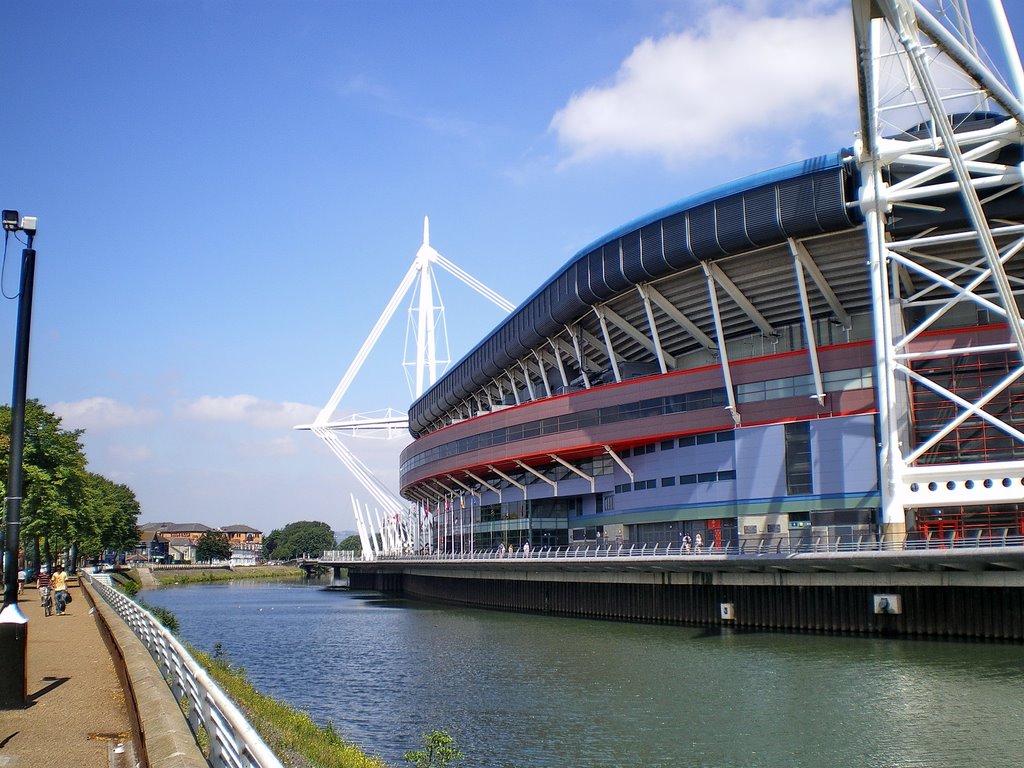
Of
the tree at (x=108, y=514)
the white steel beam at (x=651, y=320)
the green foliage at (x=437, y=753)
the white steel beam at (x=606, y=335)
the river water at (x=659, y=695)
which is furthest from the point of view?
the tree at (x=108, y=514)

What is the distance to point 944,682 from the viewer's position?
2862cm

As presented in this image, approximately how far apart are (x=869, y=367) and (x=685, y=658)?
21.6 meters

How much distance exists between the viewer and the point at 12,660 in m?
15.3

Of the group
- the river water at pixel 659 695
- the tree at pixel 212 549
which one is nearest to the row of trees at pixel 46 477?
the river water at pixel 659 695

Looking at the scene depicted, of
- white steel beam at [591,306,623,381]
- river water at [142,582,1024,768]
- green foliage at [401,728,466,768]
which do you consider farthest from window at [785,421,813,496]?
green foliage at [401,728,466,768]

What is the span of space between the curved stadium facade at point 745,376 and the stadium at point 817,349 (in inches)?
4.7

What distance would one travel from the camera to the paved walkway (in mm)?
12047

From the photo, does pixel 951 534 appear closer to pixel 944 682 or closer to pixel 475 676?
pixel 944 682

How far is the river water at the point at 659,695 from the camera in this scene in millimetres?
21078

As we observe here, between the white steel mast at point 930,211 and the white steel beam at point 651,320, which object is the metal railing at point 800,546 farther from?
the white steel beam at point 651,320

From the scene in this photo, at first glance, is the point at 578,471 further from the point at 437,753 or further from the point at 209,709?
the point at 209,709

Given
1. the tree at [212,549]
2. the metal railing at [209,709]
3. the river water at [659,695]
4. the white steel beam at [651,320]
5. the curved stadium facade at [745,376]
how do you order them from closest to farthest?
1. the metal railing at [209,709]
2. the river water at [659,695]
3. the curved stadium facade at [745,376]
4. the white steel beam at [651,320]
5. the tree at [212,549]

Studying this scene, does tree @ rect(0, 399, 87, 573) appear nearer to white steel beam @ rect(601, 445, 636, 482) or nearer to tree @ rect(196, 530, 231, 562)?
white steel beam @ rect(601, 445, 636, 482)

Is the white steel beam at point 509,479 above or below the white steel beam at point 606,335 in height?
below
